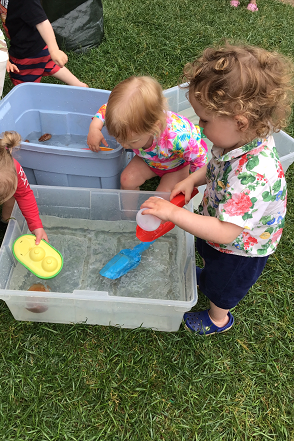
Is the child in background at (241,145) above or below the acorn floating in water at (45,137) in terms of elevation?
above

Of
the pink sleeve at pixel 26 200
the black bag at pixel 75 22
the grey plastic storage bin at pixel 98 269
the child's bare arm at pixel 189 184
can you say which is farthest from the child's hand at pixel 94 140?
the black bag at pixel 75 22

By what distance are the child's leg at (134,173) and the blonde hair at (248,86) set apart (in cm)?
71

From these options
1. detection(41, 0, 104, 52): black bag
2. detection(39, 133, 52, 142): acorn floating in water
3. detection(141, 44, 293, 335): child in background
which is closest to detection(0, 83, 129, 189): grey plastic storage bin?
detection(39, 133, 52, 142): acorn floating in water

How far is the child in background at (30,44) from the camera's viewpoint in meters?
1.62

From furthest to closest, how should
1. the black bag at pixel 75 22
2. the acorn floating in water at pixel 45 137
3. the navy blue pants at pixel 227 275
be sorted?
the black bag at pixel 75 22, the acorn floating in water at pixel 45 137, the navy blue pants at pixel 227 275

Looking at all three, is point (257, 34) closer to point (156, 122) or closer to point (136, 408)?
point (156, 122)

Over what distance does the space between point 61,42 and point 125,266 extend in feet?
5.44

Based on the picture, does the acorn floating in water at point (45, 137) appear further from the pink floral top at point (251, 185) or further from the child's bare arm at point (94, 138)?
the pink floral top at point (251, 185)

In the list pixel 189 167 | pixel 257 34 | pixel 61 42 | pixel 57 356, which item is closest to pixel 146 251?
pixel 189 167

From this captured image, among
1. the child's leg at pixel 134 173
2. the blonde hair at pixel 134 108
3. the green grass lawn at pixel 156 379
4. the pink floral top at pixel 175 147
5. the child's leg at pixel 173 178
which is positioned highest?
the blonde hair at pixel 134 108

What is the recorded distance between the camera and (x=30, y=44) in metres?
1.78

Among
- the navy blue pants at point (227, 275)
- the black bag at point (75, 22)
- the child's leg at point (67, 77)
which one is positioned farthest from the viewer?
the black bag at point (75, 22)

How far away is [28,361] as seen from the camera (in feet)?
3.79

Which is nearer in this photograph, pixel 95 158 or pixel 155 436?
pixel 155 436
